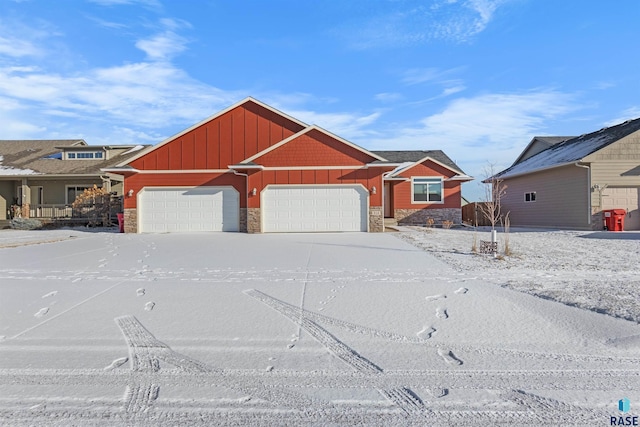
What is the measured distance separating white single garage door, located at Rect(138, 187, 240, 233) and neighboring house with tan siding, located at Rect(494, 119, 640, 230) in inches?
608

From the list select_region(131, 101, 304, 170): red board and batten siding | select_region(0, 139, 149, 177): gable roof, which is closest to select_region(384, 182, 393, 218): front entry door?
select_region(131, 101, 304, 170): red board and batten siding

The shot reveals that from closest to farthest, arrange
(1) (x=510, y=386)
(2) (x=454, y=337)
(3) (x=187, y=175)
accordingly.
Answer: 1. (1) (x=510, y=386)
2. (2) (x=454, y=337)
3. (3) (x=187, y=175)

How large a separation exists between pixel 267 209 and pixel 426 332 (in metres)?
13.1

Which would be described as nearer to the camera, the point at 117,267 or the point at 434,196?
the point at 117,267

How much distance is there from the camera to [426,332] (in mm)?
4059

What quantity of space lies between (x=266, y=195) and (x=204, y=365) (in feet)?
44.6

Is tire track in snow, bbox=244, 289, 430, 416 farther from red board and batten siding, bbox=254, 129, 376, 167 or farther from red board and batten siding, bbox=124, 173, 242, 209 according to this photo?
red board and batten siding, bbox=124, 173, 242, 209

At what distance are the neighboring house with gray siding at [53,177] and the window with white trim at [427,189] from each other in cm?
1697

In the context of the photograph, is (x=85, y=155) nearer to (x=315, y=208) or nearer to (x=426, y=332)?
(x=315, y=208)

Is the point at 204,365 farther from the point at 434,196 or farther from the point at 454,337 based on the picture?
the point at 434,196

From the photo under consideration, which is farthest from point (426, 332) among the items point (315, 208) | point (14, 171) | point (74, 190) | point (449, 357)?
point (14, 171)

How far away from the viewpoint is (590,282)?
19.6ft

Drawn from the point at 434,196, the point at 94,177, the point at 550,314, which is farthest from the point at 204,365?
the point at 94,177

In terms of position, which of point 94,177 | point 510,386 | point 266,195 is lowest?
point 510,386
